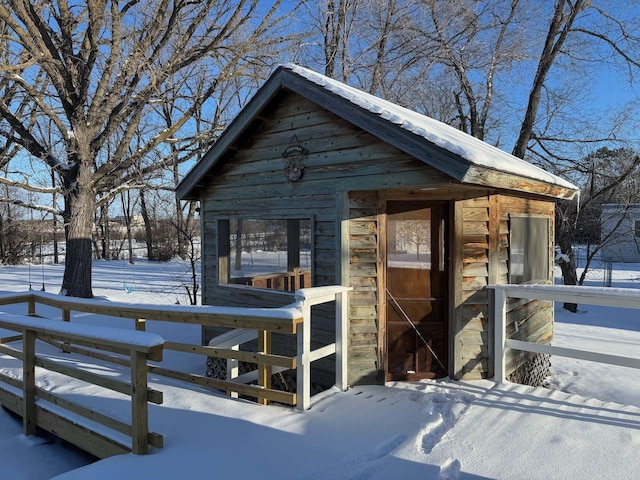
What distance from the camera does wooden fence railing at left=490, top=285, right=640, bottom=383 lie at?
4.07 meters

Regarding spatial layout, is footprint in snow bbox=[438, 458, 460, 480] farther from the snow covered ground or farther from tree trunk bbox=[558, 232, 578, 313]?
tree trunk bbox=[558, 232, 578, 313]

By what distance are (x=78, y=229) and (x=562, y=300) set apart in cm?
1175

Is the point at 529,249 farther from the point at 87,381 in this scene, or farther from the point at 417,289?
the point at 87,381

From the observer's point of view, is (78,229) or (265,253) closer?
(265,253)

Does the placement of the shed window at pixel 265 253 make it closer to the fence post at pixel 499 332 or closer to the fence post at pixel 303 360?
the fence post at pixel 303 360

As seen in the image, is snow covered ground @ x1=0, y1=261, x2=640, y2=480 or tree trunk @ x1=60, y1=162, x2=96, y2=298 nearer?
snow covered ground @ x1=0, y1=261, x2=640, y2=480

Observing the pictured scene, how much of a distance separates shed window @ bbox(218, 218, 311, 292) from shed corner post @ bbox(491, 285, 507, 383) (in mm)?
2376

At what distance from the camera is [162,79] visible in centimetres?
1262

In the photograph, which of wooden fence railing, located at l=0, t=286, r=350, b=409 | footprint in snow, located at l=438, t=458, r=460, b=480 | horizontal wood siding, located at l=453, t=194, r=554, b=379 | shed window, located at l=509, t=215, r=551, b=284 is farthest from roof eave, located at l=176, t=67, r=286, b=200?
footprint in snow, located at l=438, t=458, r=460, b=480

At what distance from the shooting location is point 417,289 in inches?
217

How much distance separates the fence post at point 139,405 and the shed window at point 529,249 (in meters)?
4.52

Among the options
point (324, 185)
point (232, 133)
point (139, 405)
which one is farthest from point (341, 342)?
point (232, 133)

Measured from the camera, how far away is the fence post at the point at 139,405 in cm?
328

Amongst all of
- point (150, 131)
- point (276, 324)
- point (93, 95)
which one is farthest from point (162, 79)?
point (276, 324)
